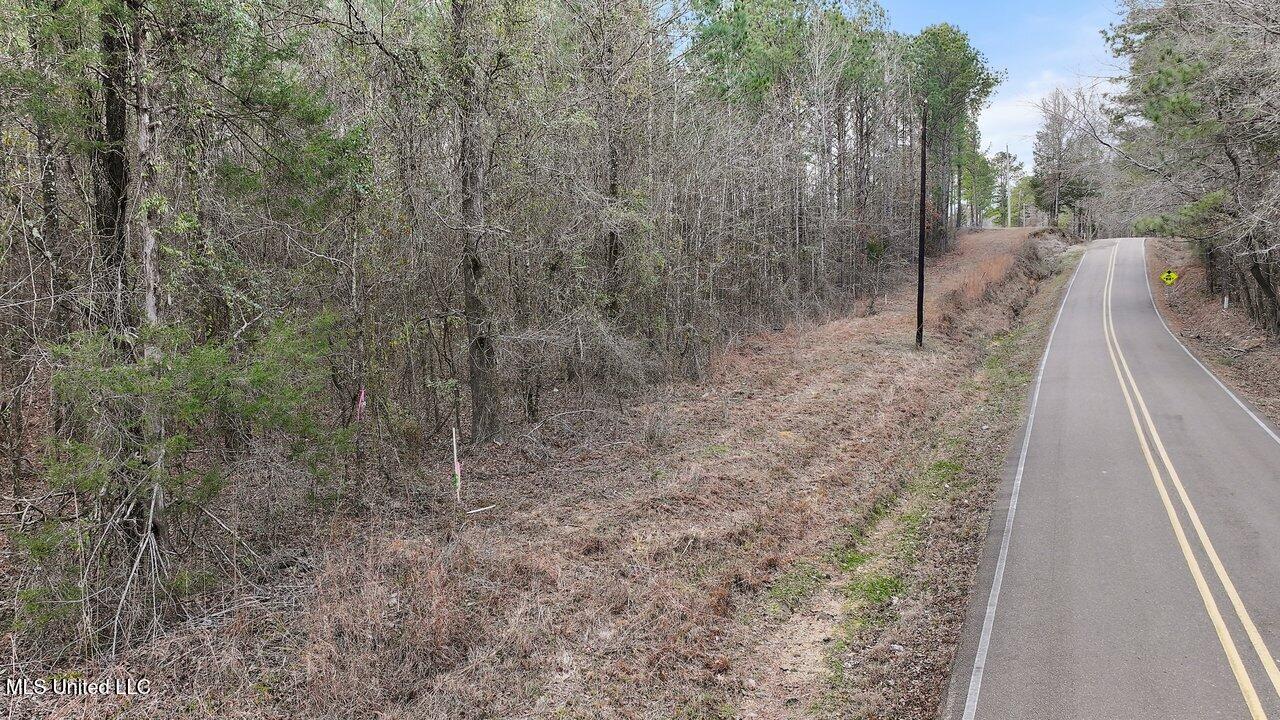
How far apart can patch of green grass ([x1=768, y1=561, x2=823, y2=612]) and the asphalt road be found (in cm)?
197

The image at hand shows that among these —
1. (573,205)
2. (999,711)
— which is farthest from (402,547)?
(573,205)

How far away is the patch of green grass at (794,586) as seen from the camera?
27.7 feet

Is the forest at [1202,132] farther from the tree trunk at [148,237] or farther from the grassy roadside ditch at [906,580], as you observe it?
the tree trunk at [148,237]

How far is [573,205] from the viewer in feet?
44.9

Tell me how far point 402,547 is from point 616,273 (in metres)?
9.51

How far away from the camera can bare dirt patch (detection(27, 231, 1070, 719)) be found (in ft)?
20.3

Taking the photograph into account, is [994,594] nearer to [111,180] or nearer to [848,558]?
[848,558]

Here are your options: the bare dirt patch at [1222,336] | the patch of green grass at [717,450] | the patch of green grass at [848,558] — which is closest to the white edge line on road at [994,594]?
the patch of green grass at [848,558]

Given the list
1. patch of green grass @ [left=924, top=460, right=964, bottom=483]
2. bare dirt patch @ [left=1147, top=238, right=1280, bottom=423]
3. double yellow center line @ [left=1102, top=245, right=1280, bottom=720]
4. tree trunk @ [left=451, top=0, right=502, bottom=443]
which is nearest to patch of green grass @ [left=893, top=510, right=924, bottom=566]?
patch of green grass @ [left=924, top=460, right=964, bottom=483]

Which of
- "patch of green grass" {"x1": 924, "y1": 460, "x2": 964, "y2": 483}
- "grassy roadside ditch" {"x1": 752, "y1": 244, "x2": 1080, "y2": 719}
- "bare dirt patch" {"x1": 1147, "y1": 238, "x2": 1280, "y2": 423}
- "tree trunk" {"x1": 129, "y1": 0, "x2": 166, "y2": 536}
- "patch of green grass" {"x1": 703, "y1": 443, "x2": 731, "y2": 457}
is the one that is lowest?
"grassy roadside ditch" {"x1": 752, "y1": 244, "x2": 1080, "y2": 719}

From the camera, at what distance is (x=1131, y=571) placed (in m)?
8.65

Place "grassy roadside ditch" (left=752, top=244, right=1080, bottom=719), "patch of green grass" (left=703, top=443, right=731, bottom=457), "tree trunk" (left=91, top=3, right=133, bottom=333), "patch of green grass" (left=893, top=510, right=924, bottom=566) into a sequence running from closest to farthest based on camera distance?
1. "tree trunk" (left=91, top=3, right=133, bottom=333)
2. "grassy roadside ditch" (left=752, top=244, right=1080, bottom=719)
3. "patch of green grass" (left=893, top=510, right=924, bottom=566)
4. "patch of green grass" (left=703, top=443, right=731, bottom=457)

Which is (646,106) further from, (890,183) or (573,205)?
(890,183)

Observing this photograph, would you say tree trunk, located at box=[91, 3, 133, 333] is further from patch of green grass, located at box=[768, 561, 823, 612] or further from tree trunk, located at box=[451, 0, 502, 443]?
patch of green grass, located at box=[768, 561, 823, 612]
